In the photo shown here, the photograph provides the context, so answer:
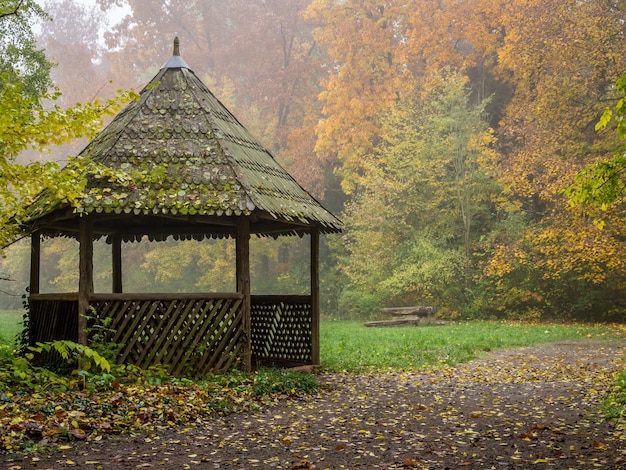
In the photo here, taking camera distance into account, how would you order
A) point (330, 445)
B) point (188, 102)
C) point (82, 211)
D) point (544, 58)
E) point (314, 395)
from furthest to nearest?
point (544, 58)
point (188, 102)
point (314, 395)
point (82, 211)
point (330, 445)

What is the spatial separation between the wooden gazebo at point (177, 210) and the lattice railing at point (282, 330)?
44 millimetres

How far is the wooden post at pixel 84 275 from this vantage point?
1003cm

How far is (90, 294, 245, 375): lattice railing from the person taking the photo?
1025cm

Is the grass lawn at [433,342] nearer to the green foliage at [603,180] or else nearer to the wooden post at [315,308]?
the wooden post at [315,308]

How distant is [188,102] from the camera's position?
38.8 ft

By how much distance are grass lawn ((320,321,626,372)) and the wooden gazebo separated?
199 centimetres

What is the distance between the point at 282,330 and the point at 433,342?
574 centimetres

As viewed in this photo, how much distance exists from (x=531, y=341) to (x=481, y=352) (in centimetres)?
306

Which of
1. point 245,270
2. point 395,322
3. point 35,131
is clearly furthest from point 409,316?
point 35,131

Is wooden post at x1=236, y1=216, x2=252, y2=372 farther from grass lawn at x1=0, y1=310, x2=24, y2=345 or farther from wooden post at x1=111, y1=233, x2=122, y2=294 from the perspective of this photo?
grass lawn at x1=0, y1=310, x2=24, y2=345

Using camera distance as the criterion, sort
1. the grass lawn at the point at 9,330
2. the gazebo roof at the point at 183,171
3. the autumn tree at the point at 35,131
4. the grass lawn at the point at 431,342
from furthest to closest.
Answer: the grass lawn at the point at 9,330, the grass lawn at the point at 431,342, the gazebo roof at the point at 183,171, the autumn tree at the point at 35,131

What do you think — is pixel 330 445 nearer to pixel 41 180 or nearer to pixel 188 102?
pixel 41 180

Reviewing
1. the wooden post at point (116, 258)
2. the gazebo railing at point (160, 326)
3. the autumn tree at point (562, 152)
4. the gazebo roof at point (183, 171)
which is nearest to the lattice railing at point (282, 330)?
the gazebo roof at point (183, 171)

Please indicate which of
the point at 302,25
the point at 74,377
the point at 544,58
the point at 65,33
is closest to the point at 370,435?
the point at 74,377
